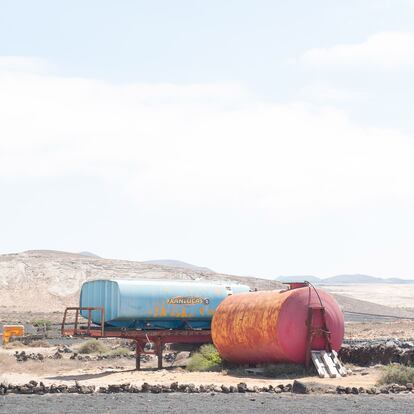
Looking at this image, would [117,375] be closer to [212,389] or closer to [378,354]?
[212,389]

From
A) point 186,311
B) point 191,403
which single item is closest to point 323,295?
point 186,311

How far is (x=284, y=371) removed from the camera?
872 inches

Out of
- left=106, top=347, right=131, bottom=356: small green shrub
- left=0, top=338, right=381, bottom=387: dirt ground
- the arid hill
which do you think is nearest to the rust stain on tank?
left=0, top=338, right=381, bottom=387: dirt ground

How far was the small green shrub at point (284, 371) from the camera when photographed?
870 inches

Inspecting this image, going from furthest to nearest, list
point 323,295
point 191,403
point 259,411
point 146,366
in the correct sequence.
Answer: point 146,366 < point 323,295 < point 191,403 < point 259,411

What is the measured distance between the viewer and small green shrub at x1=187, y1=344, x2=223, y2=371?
2497cm

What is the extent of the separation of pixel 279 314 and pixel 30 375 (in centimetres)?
808

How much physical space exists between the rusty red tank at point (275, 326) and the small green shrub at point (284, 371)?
201 mm

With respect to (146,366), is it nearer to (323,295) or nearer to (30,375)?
(30,375)

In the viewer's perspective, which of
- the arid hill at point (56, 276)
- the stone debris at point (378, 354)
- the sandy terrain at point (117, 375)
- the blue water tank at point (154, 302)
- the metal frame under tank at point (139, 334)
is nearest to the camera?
the sandy terrain at point (117, 375)

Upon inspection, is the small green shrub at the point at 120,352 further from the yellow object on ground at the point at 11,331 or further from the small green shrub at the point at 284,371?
the small green shrub at the point at 284,371

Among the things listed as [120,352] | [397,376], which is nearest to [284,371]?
[397,376]

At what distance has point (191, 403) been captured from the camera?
16.7m

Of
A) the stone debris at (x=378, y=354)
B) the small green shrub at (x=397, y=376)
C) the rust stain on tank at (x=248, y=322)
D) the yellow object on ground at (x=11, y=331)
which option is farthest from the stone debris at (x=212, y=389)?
the yellow object on ground at (x=11, y=331)
